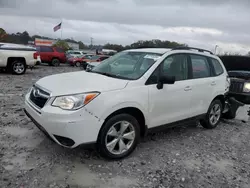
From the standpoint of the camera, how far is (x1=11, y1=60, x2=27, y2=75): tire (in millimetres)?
12414

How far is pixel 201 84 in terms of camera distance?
4871 millimetres

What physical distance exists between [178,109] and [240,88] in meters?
2.79

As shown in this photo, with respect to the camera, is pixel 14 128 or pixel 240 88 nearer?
pixel 14 128

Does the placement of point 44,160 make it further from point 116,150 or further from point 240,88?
point 240,88

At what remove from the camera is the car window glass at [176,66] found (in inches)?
168

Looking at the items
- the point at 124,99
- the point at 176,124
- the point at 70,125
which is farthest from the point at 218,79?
the point at 70,125

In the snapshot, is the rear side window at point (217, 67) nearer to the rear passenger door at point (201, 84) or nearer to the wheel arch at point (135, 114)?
the rear passenger door at point (201, 84)

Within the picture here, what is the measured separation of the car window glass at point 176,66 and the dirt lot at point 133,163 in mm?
1296

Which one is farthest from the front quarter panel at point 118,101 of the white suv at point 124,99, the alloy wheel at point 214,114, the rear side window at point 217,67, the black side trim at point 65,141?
the rear side window at point 217,67

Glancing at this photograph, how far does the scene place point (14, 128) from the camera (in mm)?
4777

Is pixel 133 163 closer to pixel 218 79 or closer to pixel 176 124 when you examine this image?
pixel 176 124

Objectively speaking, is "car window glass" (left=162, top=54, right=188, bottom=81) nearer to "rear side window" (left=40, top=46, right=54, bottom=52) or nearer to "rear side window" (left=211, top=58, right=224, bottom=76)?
"rear side window" (left=211, top=58, right=224, bottom=76)

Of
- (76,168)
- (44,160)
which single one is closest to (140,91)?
(76,168)

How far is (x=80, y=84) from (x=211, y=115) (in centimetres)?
331
